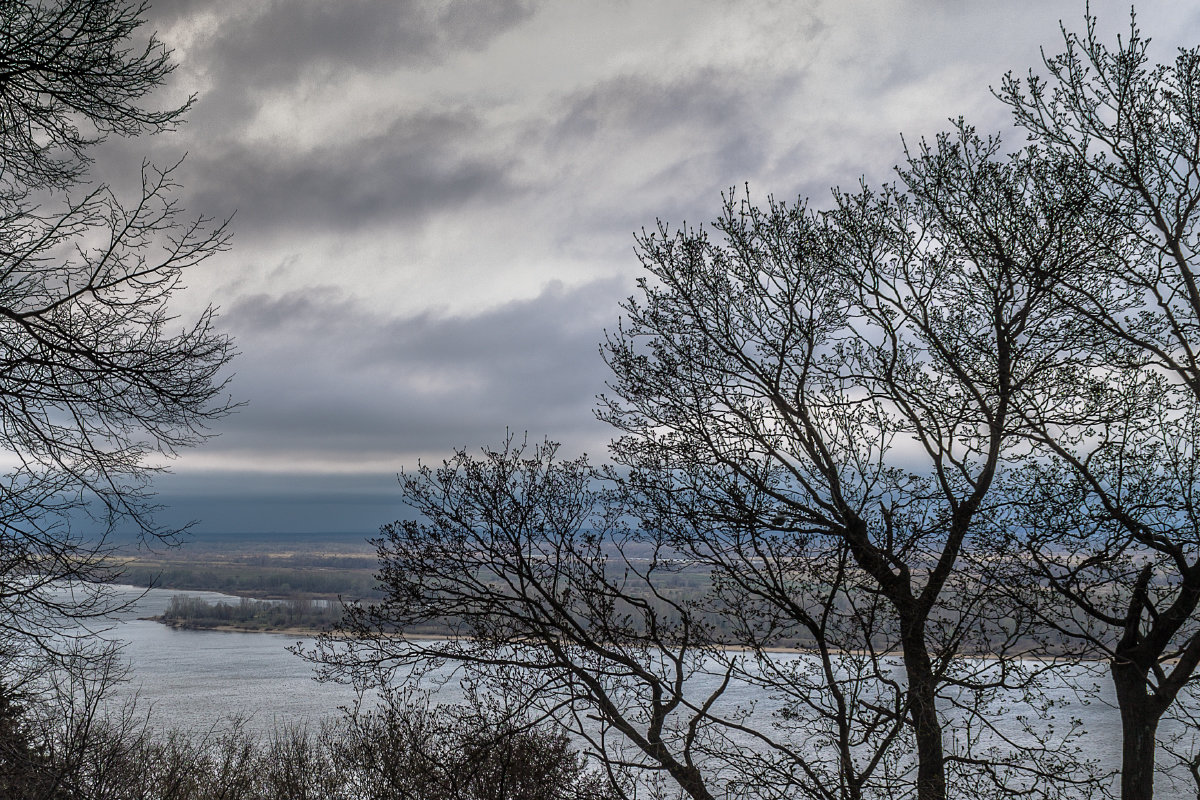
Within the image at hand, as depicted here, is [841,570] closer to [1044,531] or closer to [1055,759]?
[1044,531]

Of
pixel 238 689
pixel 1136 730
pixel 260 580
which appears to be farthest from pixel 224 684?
pixel 260 580

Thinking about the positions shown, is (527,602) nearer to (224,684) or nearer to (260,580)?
(224,684)

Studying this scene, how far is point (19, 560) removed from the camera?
18.6 ft

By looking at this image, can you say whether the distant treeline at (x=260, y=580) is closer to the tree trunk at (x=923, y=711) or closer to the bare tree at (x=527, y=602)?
the bare tree at (x=527, y=602)

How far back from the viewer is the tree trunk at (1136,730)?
20.4 ft

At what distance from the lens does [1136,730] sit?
6410mm

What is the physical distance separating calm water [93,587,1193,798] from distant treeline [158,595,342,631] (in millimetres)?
1173

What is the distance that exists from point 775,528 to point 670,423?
1.58 meters

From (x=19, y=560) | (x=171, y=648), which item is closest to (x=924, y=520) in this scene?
(x=19, y=560)

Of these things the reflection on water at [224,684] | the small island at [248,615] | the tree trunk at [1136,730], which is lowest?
the reflection on water at [224,684]

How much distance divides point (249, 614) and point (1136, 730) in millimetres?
69753

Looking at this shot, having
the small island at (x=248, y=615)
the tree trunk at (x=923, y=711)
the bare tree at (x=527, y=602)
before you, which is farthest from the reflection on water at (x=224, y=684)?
the tree trunk at (x=923, y=711)

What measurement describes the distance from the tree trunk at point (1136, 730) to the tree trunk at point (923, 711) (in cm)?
135

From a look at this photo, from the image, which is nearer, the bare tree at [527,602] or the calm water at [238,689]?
the bare tree at [527,602]
